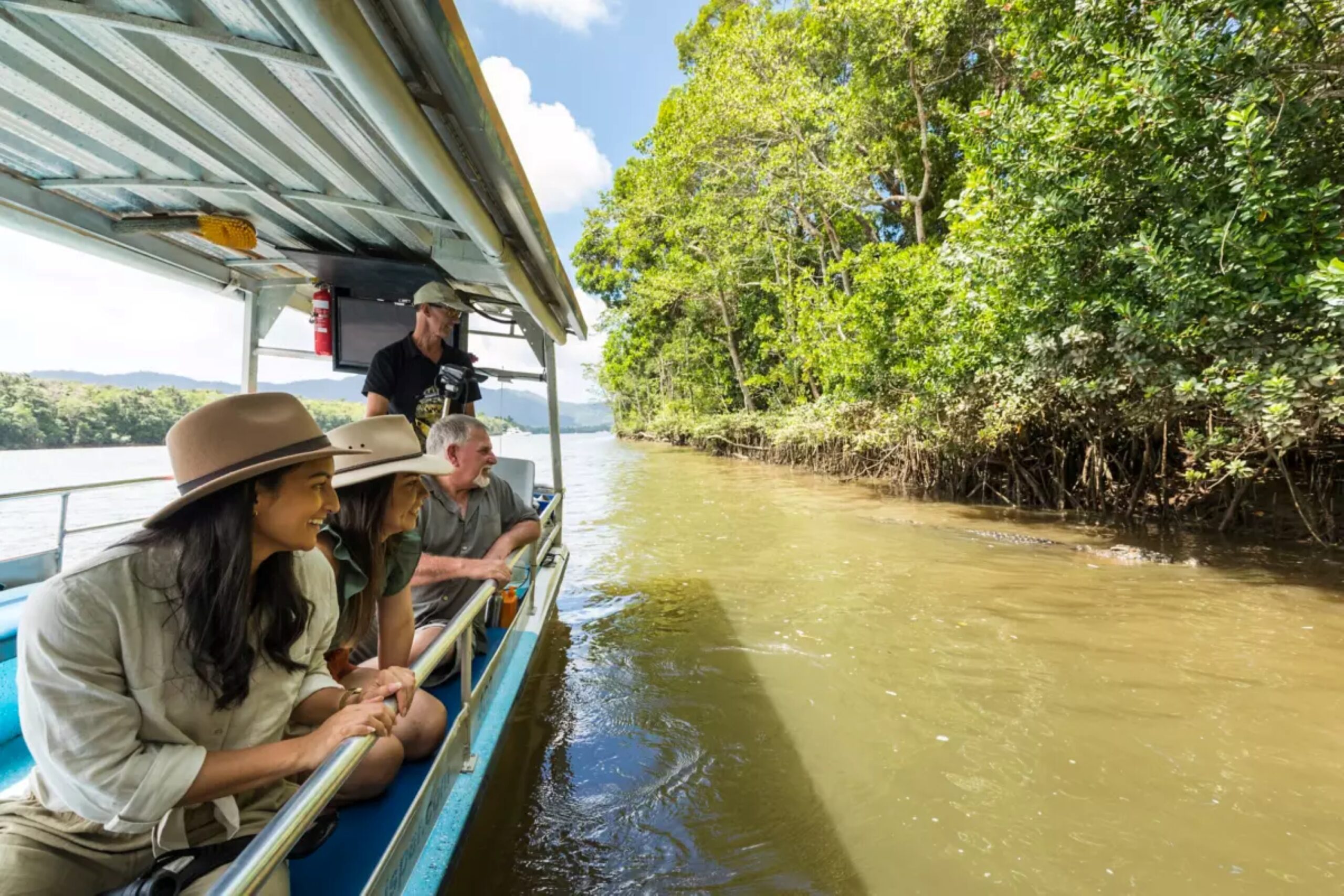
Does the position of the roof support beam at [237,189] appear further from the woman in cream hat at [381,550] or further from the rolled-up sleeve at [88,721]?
the rolled-up sleeve at [88,721]

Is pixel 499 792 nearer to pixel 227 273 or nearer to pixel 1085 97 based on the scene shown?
pixel 227 273

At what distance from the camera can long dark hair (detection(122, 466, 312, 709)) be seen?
50.6 inches

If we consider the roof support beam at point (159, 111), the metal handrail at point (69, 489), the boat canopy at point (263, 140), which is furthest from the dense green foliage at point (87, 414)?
the roof support beam at point (159, 111)

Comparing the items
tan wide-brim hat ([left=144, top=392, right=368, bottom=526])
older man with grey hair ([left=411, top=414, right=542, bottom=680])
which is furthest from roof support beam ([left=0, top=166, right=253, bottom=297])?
tan wide-brim hat ([left=144, top=392, right=368, bottom=526])

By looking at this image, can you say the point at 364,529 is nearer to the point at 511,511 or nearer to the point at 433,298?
the point at 511,511

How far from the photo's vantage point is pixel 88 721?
115cm

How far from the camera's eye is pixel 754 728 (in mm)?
3705

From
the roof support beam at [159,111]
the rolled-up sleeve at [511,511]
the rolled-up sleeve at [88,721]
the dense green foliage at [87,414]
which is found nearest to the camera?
the rolled-up sleeve at [88,721]

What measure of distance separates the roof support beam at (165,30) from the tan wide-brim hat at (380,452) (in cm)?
118

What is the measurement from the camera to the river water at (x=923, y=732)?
101 inches

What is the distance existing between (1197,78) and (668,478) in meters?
14.7

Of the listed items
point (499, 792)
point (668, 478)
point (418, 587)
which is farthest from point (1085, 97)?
point (668, 478)

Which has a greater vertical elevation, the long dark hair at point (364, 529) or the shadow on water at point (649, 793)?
the long dark hair at point (364, 529)

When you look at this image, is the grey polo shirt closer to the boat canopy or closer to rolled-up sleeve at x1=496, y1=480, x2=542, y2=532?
rolled-up sleeve at x1=496, y1=480, x2=542, y2=532
